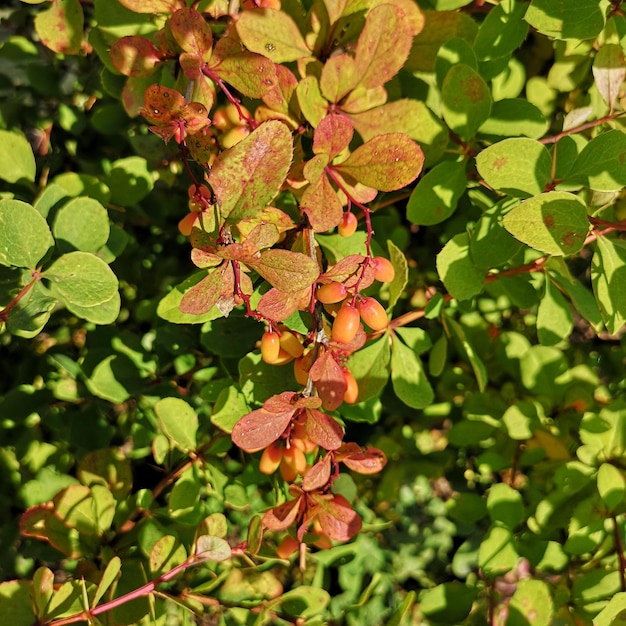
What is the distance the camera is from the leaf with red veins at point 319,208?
845 mm

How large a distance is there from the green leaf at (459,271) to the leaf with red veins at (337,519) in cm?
40

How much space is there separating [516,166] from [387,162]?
0.69ft

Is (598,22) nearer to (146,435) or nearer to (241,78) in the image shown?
(241,78)

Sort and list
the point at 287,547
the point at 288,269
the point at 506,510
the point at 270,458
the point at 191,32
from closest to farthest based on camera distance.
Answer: the point at 288,269 < the point at 191,32 < the point at 270,458 < the point at 287,547 < the point at 506,510

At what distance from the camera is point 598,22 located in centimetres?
97

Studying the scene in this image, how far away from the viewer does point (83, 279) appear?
96 cm

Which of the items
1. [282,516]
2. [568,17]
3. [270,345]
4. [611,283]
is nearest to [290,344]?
[270,345]

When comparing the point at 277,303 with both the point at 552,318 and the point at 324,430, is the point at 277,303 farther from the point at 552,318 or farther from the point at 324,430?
the point at 552,318

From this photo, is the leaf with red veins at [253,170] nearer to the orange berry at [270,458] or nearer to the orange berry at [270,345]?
the orange berry at [270,345]

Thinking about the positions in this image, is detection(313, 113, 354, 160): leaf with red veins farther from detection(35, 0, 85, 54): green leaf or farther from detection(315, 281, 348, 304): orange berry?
detection(35, 0, 85, 54): green leaf

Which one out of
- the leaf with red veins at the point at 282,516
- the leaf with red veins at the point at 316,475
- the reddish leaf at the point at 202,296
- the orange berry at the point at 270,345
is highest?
the reddish leaf at the point at 202,296

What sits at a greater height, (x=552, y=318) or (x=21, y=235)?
(x=21, y=235)

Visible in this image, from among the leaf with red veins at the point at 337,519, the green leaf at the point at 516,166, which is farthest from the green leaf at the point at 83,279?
the green leaf at the point at 516,166

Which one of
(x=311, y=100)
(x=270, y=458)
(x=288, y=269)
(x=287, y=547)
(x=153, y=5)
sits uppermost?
(x=153, y=5)
